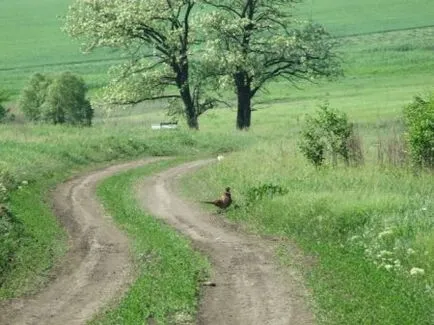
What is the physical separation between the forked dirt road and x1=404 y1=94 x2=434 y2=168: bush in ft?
21.0

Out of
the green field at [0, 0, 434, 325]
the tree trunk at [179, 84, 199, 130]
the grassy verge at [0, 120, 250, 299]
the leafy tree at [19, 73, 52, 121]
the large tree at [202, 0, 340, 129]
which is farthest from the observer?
the leafy tree at [19, 73, 52, 121]

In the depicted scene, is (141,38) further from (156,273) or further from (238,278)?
(238,278)

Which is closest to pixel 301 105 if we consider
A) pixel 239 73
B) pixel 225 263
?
pixel 239 73

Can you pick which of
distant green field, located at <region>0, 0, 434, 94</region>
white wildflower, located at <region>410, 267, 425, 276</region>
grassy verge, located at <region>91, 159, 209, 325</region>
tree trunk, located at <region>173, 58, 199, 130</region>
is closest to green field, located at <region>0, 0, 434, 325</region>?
white wildflower, located at <region>410, 267, 425, 276</region>

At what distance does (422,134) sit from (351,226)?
645 centimetres

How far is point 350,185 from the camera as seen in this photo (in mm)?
21766

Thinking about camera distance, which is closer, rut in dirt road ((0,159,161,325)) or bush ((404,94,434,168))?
rut in dirt road ((0,159,161,325))

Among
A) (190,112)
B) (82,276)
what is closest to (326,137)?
(82,276)

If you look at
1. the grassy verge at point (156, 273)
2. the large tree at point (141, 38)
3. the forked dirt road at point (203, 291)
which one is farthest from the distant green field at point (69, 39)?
the grassy verge at point (156, 273)

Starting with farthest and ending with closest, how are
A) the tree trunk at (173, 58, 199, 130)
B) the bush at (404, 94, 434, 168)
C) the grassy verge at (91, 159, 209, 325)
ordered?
the tree trunk at (173, 58, 199, 130), the bush at (404, 94, 434, 168), the grassy verge at (91, 159, 209, 325)

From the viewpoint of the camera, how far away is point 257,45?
47.6m

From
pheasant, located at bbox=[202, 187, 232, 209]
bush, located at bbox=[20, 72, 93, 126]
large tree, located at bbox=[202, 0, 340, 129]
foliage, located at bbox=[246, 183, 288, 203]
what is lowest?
pheasant, located at bbox=[202, 187, 232, 209]

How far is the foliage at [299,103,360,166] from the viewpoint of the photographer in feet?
83.9

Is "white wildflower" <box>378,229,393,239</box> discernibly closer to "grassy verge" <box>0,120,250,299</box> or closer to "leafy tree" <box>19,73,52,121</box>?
"grassy verge" <box>0,120,250,299</box>
